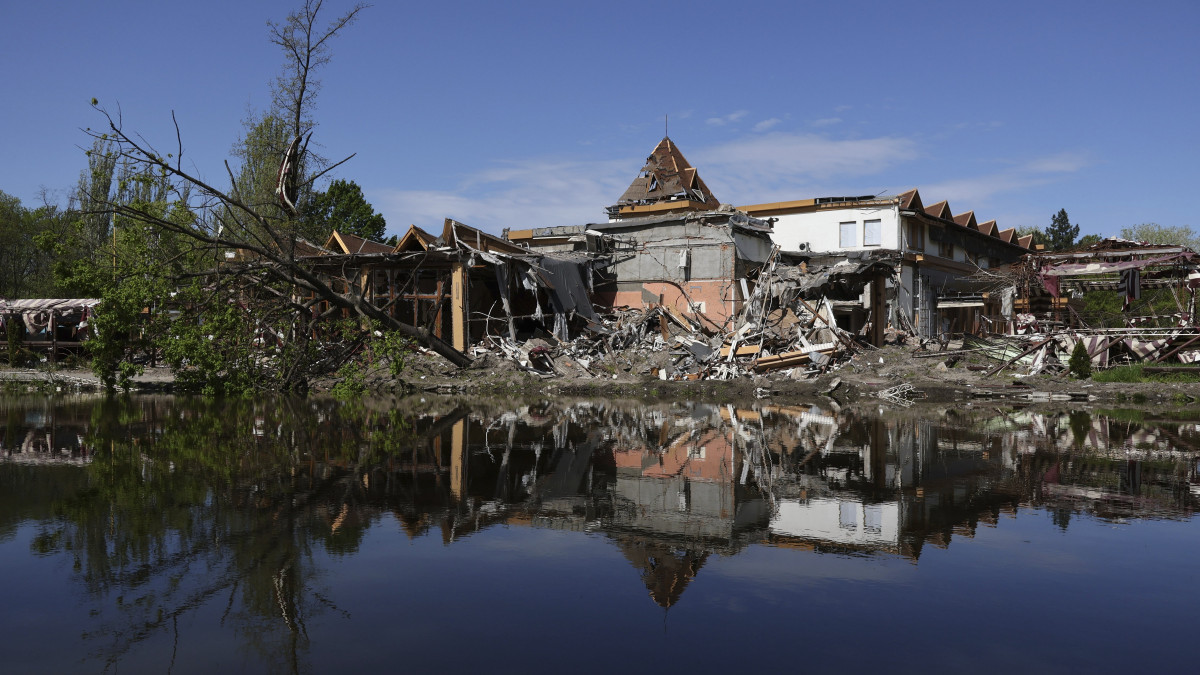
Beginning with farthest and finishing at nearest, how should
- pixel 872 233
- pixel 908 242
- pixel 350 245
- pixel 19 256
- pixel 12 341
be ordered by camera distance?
pixel 19 256, pixel 872 233, pixel 908 242, pixel 350 245, pixel 12 341

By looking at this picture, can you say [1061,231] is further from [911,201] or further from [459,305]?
[459,305]

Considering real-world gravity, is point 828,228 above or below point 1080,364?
above

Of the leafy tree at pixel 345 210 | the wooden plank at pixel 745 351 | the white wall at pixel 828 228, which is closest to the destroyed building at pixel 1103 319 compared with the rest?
the wooden plank at pixel 745 351

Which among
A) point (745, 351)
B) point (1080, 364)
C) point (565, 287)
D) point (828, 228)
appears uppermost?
point (828, 228)

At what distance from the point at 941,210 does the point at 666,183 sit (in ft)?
48.1

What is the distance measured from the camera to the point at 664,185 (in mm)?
46219

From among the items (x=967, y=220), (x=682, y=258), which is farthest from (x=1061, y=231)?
(x=682, y=258)

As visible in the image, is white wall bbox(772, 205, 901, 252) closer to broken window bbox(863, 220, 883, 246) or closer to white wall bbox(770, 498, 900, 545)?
broken window bbox(863, 220, 883, 246)

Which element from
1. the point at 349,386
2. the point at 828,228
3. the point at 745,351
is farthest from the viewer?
the point at 828,228

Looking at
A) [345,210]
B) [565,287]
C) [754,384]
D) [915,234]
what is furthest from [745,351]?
[345,210]

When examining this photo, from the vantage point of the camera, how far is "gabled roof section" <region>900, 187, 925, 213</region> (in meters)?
40.9

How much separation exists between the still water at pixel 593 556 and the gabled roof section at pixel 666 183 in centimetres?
3441

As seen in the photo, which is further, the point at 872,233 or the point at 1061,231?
the point at 1061,231

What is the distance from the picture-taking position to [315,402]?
1930cm
